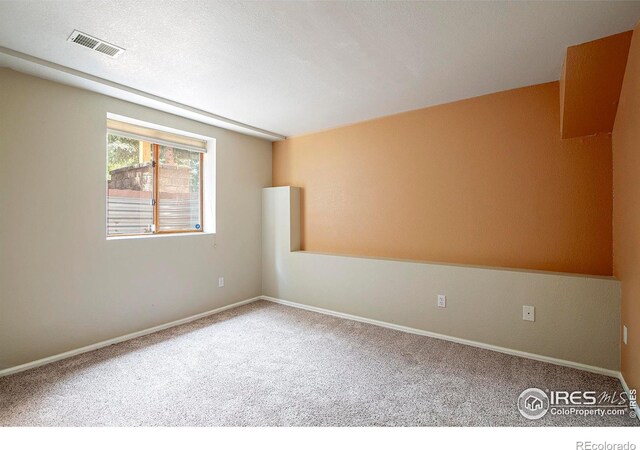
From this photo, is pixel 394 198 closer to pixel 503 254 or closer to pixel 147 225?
pixel 503 254

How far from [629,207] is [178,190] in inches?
166

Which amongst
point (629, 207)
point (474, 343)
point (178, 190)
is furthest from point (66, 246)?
point (629, 207)

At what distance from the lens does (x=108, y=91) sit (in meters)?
2.84

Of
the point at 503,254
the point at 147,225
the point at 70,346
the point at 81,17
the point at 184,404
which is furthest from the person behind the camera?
the point at 147,225

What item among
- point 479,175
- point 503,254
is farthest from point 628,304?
point 479,175

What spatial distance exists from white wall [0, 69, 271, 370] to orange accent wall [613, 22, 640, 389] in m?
3.92

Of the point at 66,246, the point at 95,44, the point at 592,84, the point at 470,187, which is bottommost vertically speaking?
the point at 66,246

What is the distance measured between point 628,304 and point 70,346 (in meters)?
4.37

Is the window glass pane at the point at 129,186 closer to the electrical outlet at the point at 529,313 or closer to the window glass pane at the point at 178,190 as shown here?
the window glass pane at the point at 178,190

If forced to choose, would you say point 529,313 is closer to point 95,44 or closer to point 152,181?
point 95,44

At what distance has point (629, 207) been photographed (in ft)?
6.77

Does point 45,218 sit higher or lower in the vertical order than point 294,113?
lower

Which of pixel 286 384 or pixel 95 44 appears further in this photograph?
pixel 286 384

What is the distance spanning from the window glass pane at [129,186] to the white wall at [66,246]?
247mm
